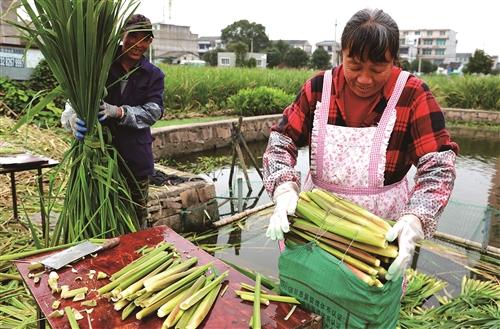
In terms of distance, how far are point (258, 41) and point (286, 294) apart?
62.3 metres

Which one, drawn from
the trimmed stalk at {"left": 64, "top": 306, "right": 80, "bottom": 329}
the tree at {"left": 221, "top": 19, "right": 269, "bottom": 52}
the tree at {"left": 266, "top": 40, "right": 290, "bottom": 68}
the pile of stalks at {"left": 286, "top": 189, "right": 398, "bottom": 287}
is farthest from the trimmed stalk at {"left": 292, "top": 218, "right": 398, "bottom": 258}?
the tree at {"left": 221, "top": 19, "right": 269, "bottom": 52}

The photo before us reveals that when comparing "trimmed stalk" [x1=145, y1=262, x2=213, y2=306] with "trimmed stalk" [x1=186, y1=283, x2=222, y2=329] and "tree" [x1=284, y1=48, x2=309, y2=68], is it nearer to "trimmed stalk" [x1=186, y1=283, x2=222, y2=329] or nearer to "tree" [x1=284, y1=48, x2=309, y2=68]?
"trimmed stalk" [x1=186, y1=283, x2=222, y2=329]

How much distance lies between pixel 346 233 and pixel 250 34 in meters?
63.2

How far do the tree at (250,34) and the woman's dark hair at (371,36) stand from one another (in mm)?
59912

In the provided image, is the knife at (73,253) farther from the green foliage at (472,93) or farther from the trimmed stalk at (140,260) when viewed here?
the green foliage at (472,93)

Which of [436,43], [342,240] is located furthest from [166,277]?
[436,43]

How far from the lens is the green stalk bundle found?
7.02 feet

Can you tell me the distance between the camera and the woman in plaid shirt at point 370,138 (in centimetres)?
135

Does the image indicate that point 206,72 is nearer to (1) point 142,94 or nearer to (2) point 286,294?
(1) point 142,94

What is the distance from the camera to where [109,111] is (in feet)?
7.95

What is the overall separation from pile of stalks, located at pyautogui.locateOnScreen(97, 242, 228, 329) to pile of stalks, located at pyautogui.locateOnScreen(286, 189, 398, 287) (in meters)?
0.34

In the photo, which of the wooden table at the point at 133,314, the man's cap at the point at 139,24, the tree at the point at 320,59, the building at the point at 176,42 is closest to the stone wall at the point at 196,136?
the man's cap at the point at 139,24

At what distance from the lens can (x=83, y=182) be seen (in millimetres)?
2250

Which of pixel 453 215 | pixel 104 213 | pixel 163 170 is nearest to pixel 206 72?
pixel 163 170
